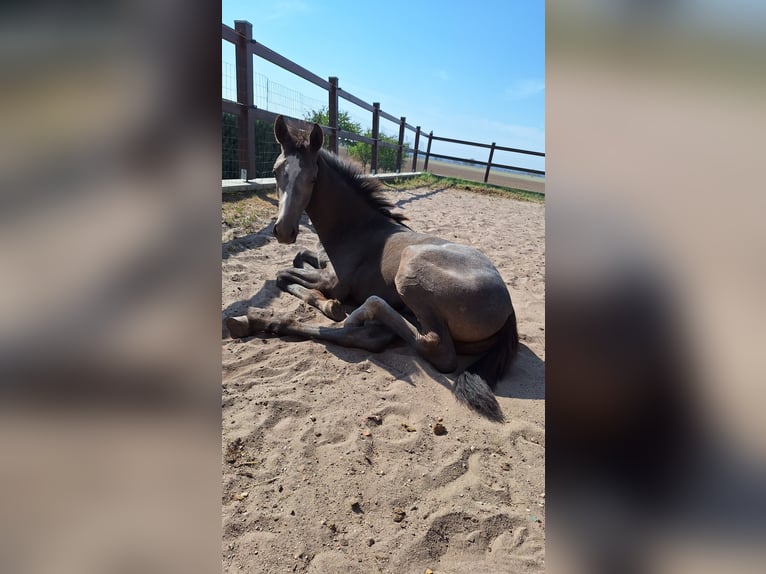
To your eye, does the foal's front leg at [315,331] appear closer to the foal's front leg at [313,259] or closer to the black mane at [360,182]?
the foal's front leg at [313,259]

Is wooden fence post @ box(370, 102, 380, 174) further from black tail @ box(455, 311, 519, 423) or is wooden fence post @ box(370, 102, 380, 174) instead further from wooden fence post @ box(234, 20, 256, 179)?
black tail @ box(455, 311, 519, 423)

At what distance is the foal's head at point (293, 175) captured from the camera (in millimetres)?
3605

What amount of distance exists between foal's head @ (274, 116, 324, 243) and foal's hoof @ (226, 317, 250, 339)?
797 mm

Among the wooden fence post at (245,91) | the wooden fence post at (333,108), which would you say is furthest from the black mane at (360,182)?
the wooden fence post at (333,108)

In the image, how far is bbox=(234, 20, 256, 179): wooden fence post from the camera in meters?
6.30

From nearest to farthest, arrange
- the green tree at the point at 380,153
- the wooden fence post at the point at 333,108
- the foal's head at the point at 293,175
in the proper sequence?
1. the foal's head at the point at 293,175
2. the wooden fence post at the point at 333,108
3. the green tree at the point at 380,153

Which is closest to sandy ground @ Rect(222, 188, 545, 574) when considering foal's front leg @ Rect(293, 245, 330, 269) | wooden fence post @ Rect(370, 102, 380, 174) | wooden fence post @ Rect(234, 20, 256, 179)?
foal's front leg @ Rect(293, 245, 330, 269)

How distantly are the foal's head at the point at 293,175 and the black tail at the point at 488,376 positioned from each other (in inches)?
70.2

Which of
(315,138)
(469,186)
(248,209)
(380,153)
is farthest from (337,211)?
(469,186)
